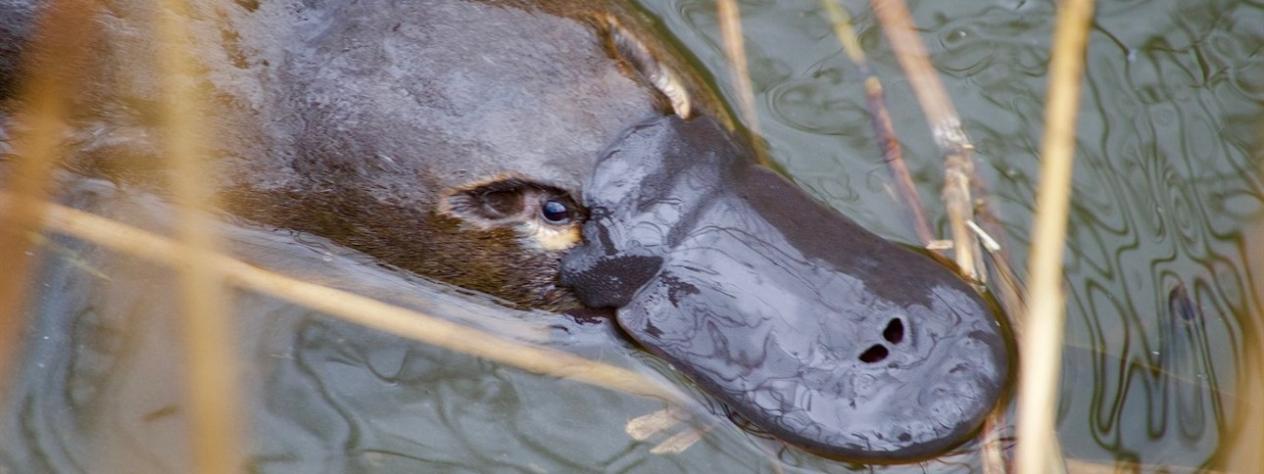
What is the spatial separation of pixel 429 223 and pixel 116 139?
2.21 feet

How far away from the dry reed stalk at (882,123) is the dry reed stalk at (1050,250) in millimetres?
235

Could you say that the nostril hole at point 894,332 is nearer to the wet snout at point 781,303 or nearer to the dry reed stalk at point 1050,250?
the wet snout at point 781,303

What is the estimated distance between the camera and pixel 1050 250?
8.20 ft

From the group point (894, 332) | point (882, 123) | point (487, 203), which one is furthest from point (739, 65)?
point (894, 332)

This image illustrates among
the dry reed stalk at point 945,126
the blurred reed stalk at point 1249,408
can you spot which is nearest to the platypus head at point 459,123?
the dry reed stalk at point 945,126

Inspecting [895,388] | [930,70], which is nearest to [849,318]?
[895,388]

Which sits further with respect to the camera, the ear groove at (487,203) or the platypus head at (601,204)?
the ear groove at (487,203)

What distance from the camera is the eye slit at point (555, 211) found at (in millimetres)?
2334

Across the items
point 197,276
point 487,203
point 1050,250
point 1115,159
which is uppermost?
point 1115,159

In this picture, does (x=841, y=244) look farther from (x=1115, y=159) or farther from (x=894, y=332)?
(x=1115, y=159)

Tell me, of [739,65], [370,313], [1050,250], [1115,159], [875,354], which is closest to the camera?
[875,354]

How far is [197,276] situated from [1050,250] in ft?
5.58

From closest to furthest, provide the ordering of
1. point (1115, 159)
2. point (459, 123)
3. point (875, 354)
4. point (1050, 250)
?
point (875, 354) → point (459, 123) → point (1050, 250) → point (1115, 159)

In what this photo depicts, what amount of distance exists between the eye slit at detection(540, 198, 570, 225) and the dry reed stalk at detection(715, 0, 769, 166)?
0.58 meters
